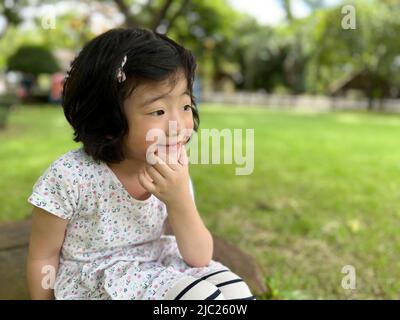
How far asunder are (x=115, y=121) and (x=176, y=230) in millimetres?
334

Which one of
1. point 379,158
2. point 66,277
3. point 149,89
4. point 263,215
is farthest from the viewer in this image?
point 379,158

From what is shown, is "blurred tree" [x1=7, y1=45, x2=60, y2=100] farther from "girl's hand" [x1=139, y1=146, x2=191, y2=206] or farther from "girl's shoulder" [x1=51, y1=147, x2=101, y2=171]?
"girl's hand" [x1=139, y1=146, x2=191, y2=206]

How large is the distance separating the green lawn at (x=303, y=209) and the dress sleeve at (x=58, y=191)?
102 centimetres

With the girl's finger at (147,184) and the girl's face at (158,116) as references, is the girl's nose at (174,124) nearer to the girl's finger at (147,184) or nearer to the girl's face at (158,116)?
the girl's face at (158,116)

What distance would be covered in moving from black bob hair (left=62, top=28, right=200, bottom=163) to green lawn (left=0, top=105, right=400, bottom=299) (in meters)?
1.04

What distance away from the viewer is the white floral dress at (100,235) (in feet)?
3.66

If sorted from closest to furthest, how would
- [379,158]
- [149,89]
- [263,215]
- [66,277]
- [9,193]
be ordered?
[149,89]
[66,277]
[263,215]
[9,193]
[379,158]

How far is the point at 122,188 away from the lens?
1.19 m

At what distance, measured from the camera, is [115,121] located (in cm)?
110

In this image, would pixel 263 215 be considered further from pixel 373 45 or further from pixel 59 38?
pixel 59 38

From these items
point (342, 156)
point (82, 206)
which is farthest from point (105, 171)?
point (342, 156)

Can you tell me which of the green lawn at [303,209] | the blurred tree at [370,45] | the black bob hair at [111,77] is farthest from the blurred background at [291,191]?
the blurred tree at [370,45]

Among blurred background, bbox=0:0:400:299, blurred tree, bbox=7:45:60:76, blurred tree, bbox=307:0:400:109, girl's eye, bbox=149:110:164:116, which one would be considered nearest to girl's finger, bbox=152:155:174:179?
girl's eye, bbox=149:110:164:116

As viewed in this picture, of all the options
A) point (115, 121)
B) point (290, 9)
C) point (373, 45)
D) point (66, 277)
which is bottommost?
point (66, 277)
